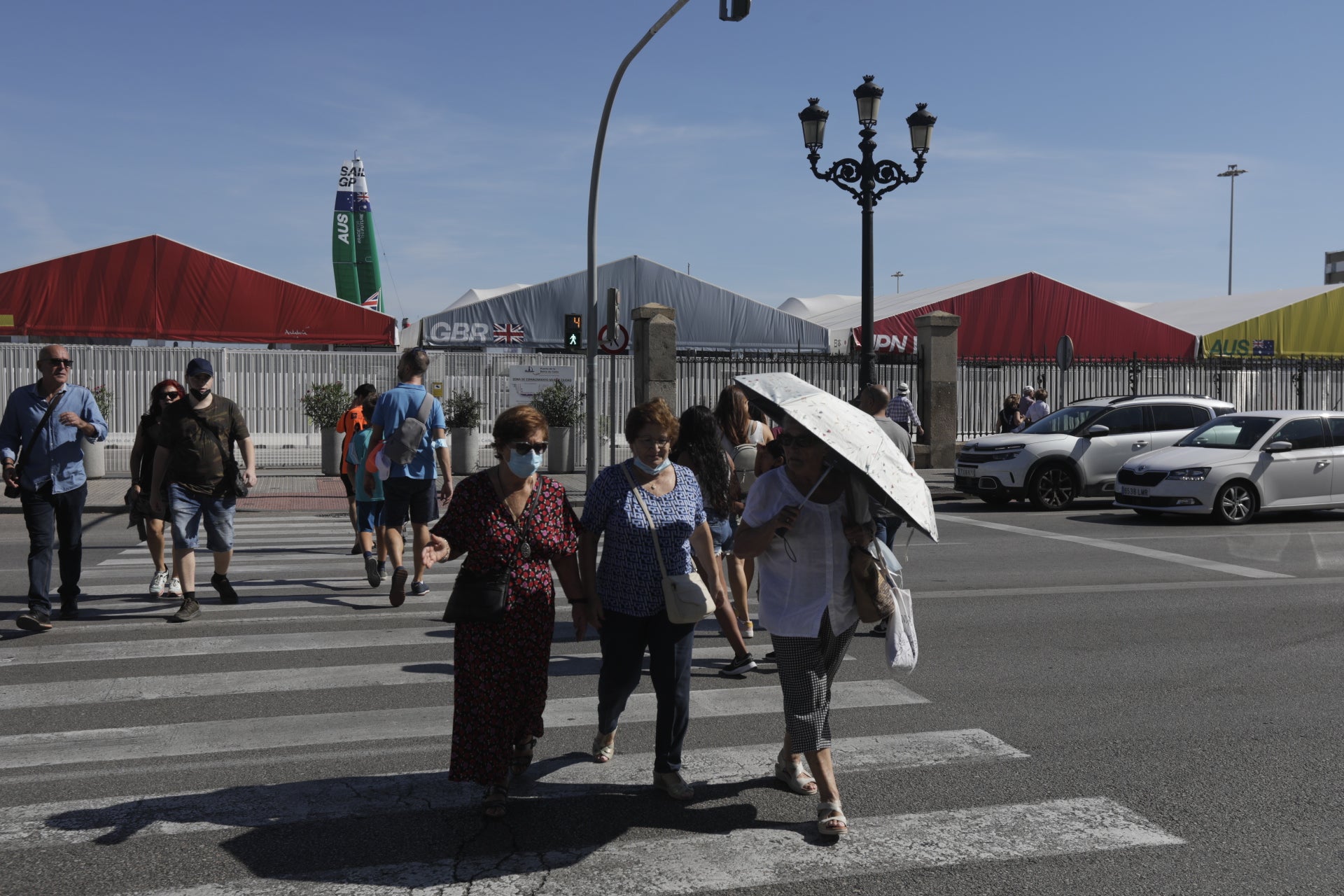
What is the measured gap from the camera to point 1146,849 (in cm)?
411

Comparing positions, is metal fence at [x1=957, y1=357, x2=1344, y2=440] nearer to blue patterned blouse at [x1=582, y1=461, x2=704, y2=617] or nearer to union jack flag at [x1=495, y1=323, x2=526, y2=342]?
union jack flag at [x1=495, y1=323, x2=526, y2=342]

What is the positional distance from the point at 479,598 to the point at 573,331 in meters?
14.6

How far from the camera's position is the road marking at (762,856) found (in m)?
3.77

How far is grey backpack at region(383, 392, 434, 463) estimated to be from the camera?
8305mm

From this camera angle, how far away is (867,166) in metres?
18.0

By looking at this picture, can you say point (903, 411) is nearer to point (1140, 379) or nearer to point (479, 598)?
point (1140, 379)

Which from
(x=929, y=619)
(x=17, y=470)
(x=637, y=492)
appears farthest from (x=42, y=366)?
(x=929, y=619)

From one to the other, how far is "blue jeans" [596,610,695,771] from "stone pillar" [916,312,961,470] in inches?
741

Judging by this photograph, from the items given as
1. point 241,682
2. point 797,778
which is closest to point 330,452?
point 241,682

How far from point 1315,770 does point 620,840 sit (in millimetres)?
3015

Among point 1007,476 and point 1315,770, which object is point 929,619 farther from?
point 1007,476

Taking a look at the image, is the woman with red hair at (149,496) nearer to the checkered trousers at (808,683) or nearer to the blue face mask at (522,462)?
the blue face mask at (522,462)

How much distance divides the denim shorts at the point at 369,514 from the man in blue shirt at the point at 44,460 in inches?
83.3

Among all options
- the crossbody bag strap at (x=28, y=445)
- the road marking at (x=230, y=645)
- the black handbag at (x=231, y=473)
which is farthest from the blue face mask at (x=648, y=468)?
the crossbody bag strap at (x=28, y=445)
